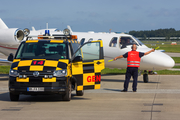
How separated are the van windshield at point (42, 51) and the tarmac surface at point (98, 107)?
4.76 feet

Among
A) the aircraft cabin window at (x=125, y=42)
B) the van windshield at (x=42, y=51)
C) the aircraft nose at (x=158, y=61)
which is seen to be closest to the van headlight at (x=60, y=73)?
the van windshield at (x=42, y=51)

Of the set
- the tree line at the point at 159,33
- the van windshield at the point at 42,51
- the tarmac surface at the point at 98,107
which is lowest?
the tarmac surface at the point at 98,107

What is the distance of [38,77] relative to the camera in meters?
10.2

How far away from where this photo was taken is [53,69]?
10.3 meters

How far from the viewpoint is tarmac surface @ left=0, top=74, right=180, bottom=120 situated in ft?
27.3

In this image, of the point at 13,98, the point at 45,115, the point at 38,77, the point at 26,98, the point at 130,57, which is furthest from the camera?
the point at 130,57

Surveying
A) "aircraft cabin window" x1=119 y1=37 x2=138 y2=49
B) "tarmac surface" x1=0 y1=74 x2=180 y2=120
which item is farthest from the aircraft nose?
"tarmac surface" x1=0 y1=74 x2=180 y2=120

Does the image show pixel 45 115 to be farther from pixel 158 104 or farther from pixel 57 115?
pixel 158 104

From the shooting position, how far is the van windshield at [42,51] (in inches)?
443

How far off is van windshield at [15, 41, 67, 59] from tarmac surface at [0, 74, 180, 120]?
145cm

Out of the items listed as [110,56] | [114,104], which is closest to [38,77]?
[114,104]

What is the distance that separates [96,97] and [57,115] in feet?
11.8

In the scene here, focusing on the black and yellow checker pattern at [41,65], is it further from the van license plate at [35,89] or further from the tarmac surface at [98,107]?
the tarmac surface at [98,107]

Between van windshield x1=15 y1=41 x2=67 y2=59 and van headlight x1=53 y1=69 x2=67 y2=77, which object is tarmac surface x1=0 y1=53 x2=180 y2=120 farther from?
van windshield x1=15 y1=41 x2=67 y2=59
